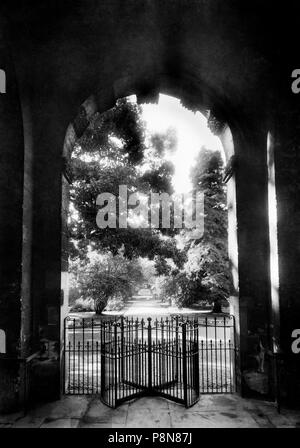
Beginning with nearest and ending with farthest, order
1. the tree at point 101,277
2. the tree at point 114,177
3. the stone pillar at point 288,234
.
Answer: the stone pillar at point 288,234 < the tree at point 114,177 < the tree at point 101,277

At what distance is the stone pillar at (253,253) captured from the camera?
6.55 meters

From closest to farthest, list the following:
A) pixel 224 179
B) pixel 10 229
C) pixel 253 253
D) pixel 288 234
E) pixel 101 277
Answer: pixel 10 229 < pixel 288 234 < pixel 253 253 < pixel 224 179 < pixel 101 277

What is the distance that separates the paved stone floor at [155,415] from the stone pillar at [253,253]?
1.99 feet

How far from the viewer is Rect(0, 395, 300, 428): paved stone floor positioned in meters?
5.25

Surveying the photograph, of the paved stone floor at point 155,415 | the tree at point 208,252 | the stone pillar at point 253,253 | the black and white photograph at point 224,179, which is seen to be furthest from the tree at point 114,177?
the paved stone floor at point 155,415

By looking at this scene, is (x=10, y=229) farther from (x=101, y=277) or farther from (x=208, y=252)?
(x=208, y=252)

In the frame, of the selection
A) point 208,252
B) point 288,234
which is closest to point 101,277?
point 208,252

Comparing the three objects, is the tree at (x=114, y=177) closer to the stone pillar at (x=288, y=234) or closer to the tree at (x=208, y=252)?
the tree at (x=208, y=252)

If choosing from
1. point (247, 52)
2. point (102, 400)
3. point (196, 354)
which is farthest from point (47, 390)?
point (247, 52)

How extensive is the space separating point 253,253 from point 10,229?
4.66 m

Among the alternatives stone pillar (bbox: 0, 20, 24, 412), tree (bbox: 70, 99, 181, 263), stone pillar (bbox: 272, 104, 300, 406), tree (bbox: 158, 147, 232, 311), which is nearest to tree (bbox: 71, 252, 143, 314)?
tree (bbox: 158, 147, 232, 311)

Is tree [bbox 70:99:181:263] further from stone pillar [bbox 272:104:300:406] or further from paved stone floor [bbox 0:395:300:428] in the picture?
paved stone floor [bbox 0:395:300:428]

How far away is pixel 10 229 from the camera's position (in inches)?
240

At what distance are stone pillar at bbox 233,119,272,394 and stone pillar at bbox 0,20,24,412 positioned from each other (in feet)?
13.7
